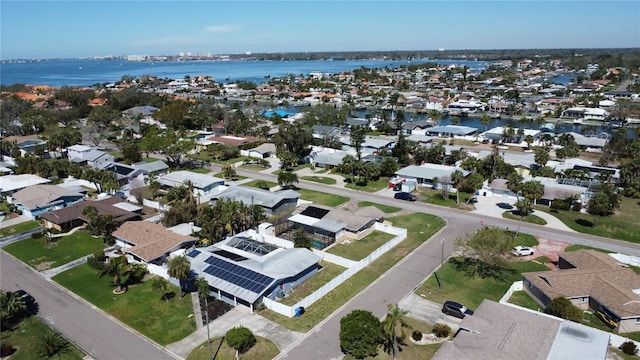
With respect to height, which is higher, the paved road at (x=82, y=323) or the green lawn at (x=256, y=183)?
the paved road at (x=82, y=323)

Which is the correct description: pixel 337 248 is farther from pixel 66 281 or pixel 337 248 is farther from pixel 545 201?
pixel 545 201

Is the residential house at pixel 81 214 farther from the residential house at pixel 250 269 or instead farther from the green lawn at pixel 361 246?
the green lawn at pixel 361 246

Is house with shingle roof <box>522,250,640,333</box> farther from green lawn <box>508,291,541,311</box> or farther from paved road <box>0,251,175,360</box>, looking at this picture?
paved road <box>0,251,175,360</box>

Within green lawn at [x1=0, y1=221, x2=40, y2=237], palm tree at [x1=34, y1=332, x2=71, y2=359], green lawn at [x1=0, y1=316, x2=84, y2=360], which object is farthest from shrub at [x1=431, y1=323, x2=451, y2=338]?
green lawn at [x1=0, y1=221, x2=40, y2=237]

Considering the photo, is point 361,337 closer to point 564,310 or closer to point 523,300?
point 564,310

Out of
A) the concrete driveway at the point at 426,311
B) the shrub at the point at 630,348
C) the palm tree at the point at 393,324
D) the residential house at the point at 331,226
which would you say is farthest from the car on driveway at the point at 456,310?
the residential house at the point at 331,226

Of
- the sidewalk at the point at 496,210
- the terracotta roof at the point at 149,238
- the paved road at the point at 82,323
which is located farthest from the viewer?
the sidewalk at the point at 496,210
